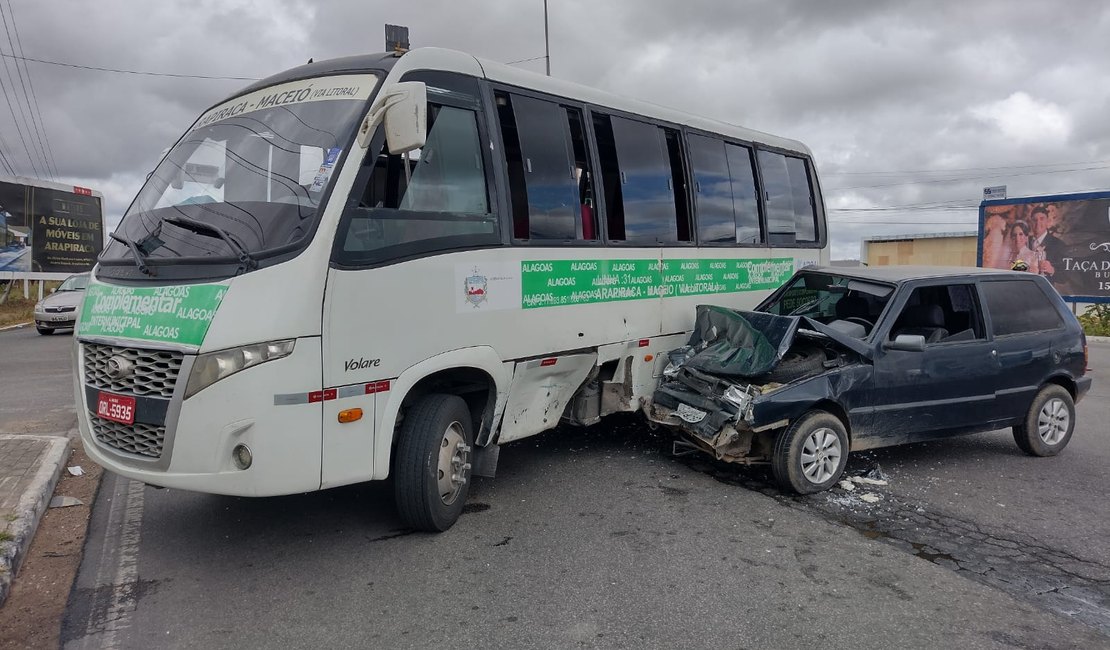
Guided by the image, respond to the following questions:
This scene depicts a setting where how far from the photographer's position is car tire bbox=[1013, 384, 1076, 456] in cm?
671

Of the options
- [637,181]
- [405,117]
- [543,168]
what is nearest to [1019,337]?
[637,181]

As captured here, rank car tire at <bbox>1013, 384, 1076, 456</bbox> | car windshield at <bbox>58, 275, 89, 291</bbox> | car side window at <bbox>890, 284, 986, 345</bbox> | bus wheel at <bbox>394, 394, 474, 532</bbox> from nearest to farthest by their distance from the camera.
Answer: bus wheel at <bbox>394, 394, 474, 532</bbox>
car side window at <bbox>890, 284, 986, 345</bbox>
car tire at <bbox>1013, 384, 1076, 456</bbox>
car windshield at <bbox>58, 275, 89, 291</bbox>

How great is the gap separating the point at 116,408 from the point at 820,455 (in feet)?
15.4

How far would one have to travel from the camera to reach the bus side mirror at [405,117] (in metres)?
4.18

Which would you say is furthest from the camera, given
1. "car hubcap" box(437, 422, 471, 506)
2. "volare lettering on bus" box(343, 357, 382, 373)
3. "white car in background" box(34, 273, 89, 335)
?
"white car in background" box(34, 273, 89, 335)

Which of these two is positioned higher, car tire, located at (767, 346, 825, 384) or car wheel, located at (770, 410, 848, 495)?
car tire, located at (767, 346, 825, 384)

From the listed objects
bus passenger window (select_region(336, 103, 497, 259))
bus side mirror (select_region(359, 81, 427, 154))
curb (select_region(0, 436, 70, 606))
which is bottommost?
curb (select_region(0, 436, 70, 606))

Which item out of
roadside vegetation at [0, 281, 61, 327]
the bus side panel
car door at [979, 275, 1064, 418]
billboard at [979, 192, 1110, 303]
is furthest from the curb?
billboard at [979, 192, 1110, 303]

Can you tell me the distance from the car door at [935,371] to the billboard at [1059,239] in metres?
16.0

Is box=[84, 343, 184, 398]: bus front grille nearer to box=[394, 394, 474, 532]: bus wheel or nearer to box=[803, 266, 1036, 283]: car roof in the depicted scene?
box=[394, 394, 474, 532]: bus wheel

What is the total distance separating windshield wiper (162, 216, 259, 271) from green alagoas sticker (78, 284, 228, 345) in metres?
0.17

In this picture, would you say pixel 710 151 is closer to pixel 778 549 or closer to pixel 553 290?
pixel 553 290

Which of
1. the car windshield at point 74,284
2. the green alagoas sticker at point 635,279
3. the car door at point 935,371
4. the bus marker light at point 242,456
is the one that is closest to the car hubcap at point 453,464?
the green alagoas sticker at point 635,279

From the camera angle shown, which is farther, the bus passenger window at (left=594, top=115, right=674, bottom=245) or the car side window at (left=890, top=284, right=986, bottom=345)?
the car side window at (left=890, top=284, right=986, bottom=345)
